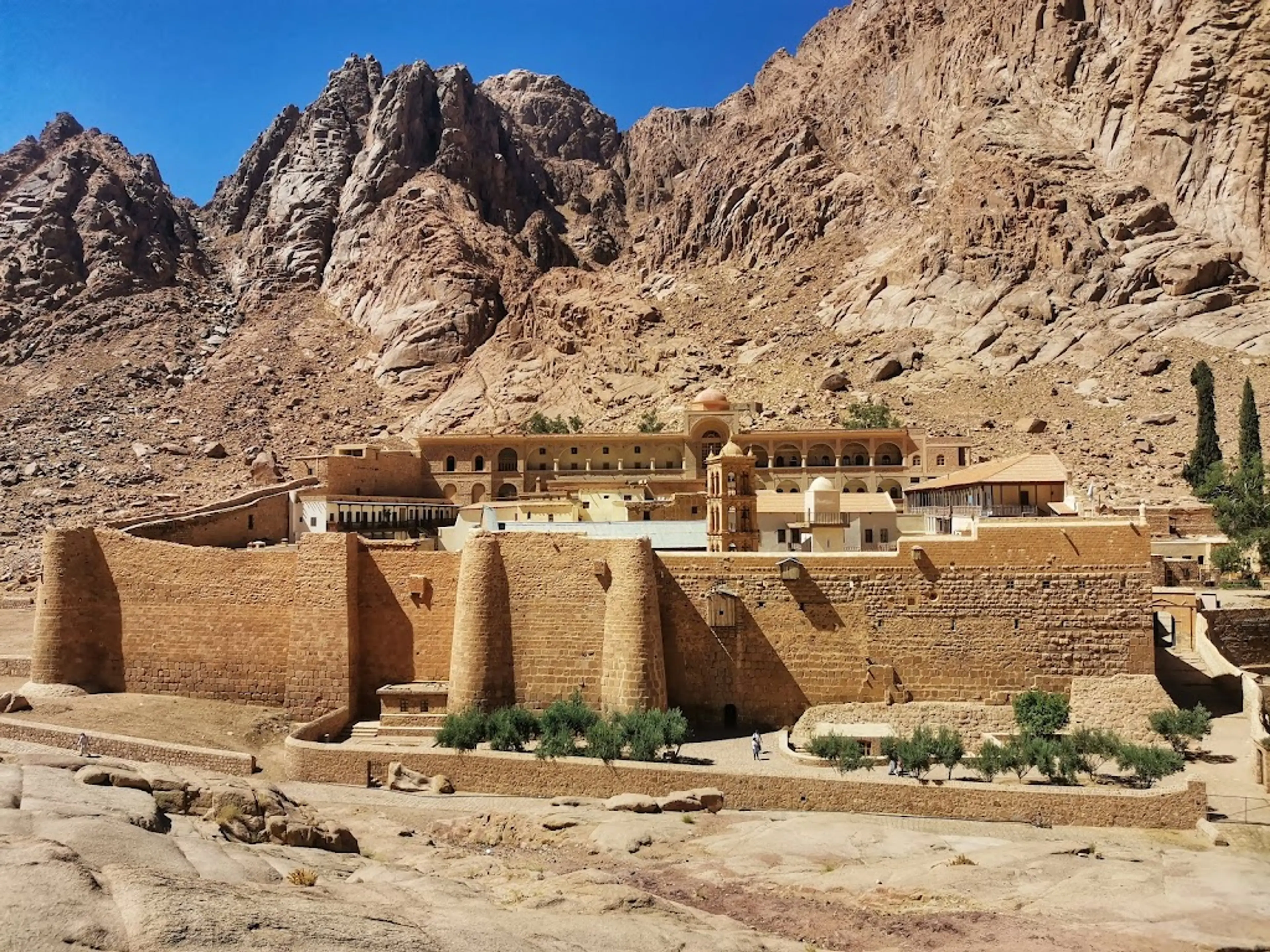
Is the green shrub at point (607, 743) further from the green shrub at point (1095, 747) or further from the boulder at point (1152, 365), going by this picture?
the boulder at point (1152, 365)

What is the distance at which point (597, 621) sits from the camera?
65.0 ft

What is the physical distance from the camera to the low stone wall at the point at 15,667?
24562 mm

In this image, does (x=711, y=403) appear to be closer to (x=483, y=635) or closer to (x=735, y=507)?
(x=735, y=507)

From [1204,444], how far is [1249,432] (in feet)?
13.0

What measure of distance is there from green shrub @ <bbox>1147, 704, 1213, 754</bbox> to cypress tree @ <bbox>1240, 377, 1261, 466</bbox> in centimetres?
2163

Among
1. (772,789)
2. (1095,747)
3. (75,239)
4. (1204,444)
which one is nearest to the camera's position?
(772,789)

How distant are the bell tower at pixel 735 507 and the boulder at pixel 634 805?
28.8 ft

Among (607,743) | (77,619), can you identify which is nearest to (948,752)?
(607,743)

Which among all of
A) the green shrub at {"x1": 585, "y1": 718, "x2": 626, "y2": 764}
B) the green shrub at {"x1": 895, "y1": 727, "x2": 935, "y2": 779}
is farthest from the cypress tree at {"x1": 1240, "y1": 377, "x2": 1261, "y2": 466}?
the green shrub at {"x1": 585, "y1": 718, "x2": 626, "y2": 764}

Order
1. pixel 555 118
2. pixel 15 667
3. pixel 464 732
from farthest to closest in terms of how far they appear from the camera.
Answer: pixel 555 118 < pixel 15 667 < pixel 464 732

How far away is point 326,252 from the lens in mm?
81438

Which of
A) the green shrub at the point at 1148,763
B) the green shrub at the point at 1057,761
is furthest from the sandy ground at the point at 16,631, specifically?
the green shrub at the point at 1148,763

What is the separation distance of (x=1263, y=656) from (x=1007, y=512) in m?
6.41

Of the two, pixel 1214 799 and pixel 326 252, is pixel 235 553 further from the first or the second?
pixel 326 252
